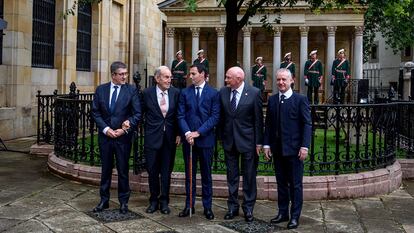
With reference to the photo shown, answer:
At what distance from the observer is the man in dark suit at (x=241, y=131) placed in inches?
253

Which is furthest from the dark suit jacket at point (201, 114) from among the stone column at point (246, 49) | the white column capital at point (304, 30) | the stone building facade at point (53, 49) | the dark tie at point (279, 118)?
the white column capital at point (304, 30)

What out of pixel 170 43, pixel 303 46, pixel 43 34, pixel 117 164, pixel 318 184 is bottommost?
pixel 318 184

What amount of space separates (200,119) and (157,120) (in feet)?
1.98

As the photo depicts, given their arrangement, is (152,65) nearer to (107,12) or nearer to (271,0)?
(107,12)

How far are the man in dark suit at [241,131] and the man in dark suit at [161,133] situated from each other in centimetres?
72

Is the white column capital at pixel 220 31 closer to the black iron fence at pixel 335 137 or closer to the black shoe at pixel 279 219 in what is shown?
the black iron fence at pixel 335 137

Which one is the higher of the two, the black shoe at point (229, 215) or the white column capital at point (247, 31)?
the white column capital at point (247, 31)

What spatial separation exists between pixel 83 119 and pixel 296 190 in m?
4.67

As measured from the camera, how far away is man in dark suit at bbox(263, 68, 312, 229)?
621 cm

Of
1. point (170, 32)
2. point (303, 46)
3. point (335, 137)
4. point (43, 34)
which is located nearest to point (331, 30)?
point (303, 46)

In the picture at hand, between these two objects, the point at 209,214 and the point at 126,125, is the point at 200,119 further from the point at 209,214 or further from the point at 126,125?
the point at 209,214

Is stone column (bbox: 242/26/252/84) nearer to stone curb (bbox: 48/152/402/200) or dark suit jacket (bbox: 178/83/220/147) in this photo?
stone curb (bbox: 48/152/402/200)

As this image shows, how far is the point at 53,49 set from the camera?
17.3m

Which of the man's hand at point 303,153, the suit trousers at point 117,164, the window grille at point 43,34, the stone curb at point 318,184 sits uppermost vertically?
the window grille at point 43,34
